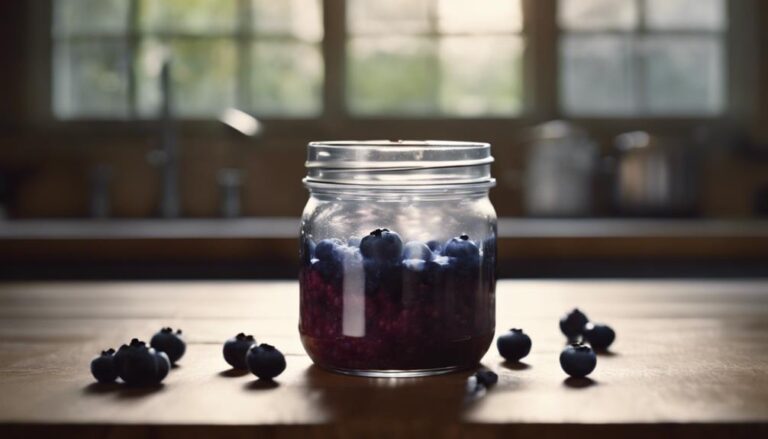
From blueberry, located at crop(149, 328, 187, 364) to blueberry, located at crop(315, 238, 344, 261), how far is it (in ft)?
0.55

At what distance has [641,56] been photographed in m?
3.39

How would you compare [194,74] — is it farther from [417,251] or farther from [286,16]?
[417,251]

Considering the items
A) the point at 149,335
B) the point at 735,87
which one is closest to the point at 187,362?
the point at 149,335

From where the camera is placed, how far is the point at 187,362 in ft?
3.00

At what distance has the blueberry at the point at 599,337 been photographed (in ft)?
3.20

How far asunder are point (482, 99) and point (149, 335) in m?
2.46

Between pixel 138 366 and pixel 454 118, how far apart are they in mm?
2611

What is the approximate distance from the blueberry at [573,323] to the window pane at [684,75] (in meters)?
2.52

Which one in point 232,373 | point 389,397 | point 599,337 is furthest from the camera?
point 599,337

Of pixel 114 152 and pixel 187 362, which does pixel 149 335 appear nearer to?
pixel 187 362

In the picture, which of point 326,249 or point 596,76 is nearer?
point 326,249

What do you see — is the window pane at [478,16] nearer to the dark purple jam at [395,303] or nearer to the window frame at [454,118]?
the window frame at [454,118]

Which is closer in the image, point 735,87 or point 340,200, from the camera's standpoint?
point 340,200

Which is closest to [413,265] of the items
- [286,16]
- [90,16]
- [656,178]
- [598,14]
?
[656,178]
